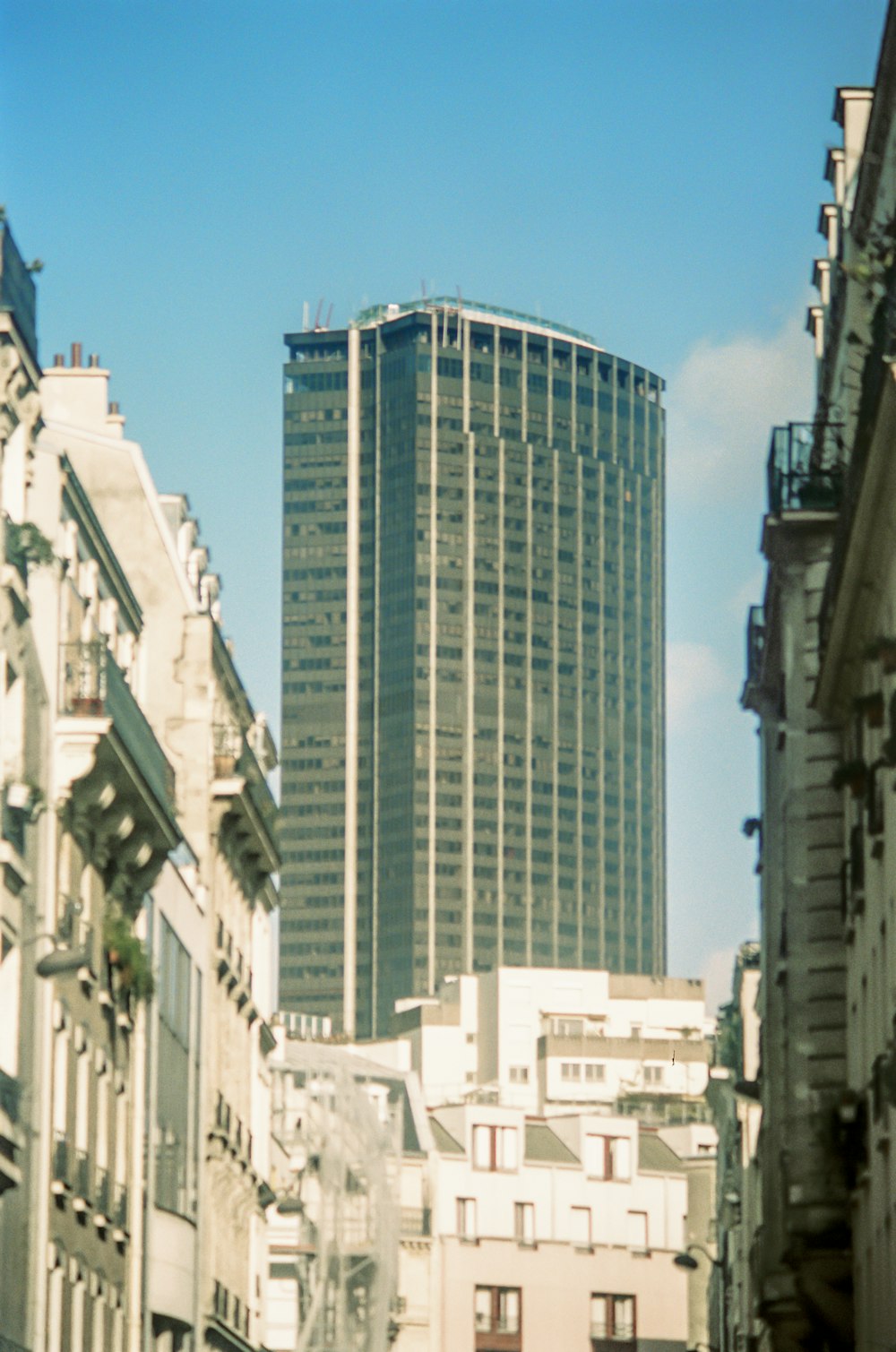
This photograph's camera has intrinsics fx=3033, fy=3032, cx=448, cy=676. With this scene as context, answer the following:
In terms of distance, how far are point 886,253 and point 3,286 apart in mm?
10874

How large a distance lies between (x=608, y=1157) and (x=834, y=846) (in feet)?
288

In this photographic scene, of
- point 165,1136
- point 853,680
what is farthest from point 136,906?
point 853,680

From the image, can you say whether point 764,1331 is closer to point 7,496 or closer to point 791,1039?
point 791,1039

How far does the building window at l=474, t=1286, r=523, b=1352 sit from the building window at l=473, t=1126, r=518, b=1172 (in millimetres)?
5986

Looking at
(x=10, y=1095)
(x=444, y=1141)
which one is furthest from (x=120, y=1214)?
(x=444, y=1141)

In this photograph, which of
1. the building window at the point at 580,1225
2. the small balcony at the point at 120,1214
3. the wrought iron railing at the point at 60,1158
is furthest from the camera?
the building window at the point at 580,1225

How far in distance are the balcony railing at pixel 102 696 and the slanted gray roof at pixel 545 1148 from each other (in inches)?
3167

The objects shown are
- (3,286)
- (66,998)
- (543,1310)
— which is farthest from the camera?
(543,1310)

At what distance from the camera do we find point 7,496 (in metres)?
Result: 41.5

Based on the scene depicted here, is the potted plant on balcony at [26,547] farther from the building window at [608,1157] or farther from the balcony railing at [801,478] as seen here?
the building window at [608,1157]

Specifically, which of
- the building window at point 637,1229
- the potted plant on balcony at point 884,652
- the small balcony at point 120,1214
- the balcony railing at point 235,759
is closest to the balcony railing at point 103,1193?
the small balcony at point 120,1214

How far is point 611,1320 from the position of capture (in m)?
124

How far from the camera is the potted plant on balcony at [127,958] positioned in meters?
48.2

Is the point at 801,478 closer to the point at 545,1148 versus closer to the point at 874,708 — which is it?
the point at 874,708
